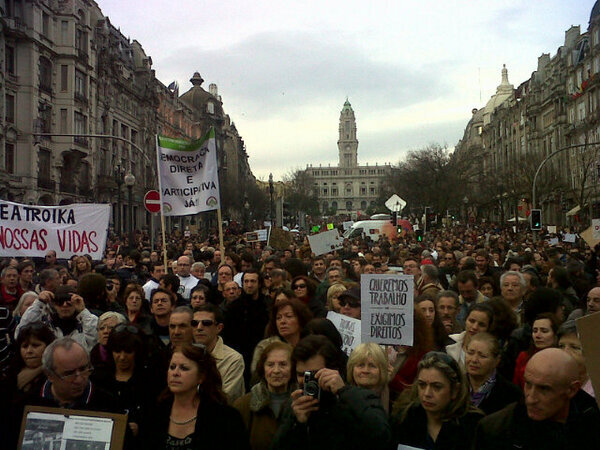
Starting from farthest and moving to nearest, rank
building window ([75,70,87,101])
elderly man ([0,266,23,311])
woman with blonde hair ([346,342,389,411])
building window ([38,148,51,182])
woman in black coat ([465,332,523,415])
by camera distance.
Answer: building window ([75,70,87,101])
building window ([38,148,51,182])
elderly man ([0,266,23,311])
woman in black coat ([465,332,523,415])
woman with blonde hair ([346,342,389,411])

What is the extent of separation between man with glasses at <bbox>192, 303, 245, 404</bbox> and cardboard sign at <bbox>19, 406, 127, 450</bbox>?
1723 millimetres

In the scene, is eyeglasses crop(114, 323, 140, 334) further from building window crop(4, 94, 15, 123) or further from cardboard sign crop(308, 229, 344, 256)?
building window crop(4, 94, 15, 123)

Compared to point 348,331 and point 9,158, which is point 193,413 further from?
point 9,158

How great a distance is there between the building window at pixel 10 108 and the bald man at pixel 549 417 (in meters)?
40.8

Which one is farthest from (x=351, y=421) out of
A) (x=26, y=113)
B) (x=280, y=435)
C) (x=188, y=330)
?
(x=26, y=113)

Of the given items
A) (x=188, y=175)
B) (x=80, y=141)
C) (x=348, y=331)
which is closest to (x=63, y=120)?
(x=80, y=141)

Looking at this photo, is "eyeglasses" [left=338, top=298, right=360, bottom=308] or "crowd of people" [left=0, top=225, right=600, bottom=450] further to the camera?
"eyeglasses" [left=338, top=298, right=360, bottom=308]

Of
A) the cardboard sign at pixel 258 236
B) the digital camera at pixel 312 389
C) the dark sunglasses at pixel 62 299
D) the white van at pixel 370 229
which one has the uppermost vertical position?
the white van at pixel 370 229

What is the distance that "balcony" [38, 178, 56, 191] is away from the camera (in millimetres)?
41684

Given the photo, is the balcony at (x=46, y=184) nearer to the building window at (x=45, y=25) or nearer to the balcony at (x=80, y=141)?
the balcony at (x=80, y=141)

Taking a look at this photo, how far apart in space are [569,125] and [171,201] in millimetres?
55981

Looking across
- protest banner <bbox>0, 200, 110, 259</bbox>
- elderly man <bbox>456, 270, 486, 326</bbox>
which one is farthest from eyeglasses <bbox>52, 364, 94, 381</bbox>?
protest banner <bbox>0, 200, 110, 259</bbox>

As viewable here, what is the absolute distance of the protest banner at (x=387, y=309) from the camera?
5727mm

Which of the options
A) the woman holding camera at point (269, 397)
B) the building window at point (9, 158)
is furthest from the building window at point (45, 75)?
the woman holding camera at point (269, 397)
